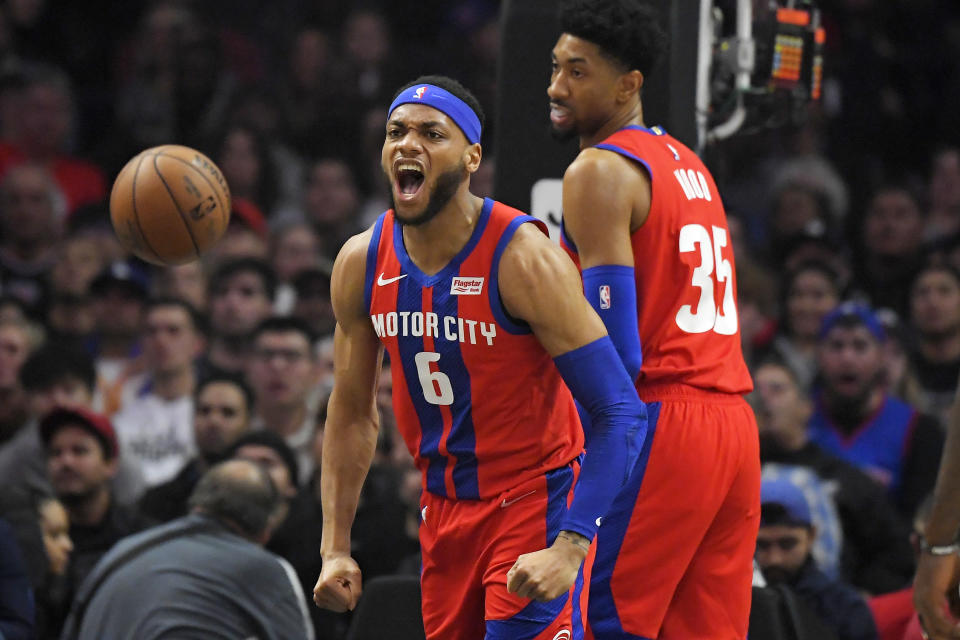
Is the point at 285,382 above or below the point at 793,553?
above

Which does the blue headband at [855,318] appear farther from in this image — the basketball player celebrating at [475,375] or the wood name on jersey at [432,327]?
the wood name on jersey at [432,327]

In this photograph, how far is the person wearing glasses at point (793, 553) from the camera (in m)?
6.01

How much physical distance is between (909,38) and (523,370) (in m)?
9.05

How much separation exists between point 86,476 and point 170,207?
2078mm

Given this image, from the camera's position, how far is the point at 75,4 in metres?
12.3

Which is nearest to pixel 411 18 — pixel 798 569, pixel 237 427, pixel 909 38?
pixel 909 38

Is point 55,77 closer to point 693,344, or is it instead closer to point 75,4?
point 75,4

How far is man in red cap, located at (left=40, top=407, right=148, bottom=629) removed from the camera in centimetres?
695

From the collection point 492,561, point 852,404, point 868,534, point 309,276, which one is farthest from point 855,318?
point 492,561

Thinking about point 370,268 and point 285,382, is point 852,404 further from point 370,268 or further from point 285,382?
point 370,268

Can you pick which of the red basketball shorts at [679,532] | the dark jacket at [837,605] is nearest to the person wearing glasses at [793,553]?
the dark jacket at [837,605]

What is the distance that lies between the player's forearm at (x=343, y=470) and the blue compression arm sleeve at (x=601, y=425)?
74 centimetres

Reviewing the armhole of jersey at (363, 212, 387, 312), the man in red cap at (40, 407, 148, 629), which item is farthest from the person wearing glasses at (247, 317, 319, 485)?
the armhole of jersey at (363, 212, 387, 312)

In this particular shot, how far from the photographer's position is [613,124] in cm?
456
